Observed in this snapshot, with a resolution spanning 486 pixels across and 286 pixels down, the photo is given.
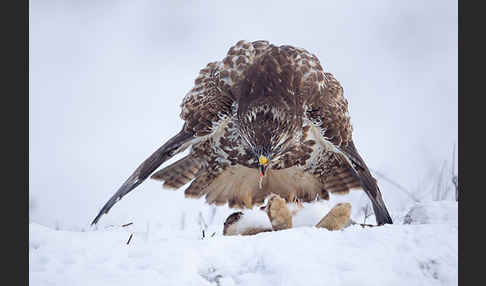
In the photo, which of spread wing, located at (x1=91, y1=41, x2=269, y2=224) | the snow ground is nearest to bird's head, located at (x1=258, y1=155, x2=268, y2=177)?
spread wing, located at (x1=91, y1=41, x2=269, y2=224)

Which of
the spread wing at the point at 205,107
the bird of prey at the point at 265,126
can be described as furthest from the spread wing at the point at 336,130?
the spread wing at the point at 205,107

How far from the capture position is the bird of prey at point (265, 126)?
378cm

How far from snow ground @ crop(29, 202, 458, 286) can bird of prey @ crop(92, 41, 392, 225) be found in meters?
1.35

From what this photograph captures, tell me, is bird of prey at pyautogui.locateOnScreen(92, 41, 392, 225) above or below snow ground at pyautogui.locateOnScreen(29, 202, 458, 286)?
above

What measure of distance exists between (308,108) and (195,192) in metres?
1.55

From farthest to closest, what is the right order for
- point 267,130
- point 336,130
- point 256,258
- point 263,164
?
1. point 336,130
2. point 267,130
3. point 263,164
4. point 256,258

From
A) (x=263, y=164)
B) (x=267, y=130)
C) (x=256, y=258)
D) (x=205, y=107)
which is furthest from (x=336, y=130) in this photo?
(x=256, y=258)

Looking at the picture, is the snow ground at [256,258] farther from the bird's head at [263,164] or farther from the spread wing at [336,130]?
the spread wing at [336,130]

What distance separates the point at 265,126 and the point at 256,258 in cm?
175

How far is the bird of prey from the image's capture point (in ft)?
12.4

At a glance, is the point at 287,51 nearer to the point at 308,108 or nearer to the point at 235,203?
the point at 308,108

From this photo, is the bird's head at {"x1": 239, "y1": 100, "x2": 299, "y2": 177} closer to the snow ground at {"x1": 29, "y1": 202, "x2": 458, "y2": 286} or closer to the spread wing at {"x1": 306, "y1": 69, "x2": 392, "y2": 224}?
the spread wing at {"x1": 306, "y1": 69, "x2": 392, "y2": 224}

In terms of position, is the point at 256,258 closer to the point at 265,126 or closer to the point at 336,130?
the point at 265,126

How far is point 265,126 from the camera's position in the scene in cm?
370
